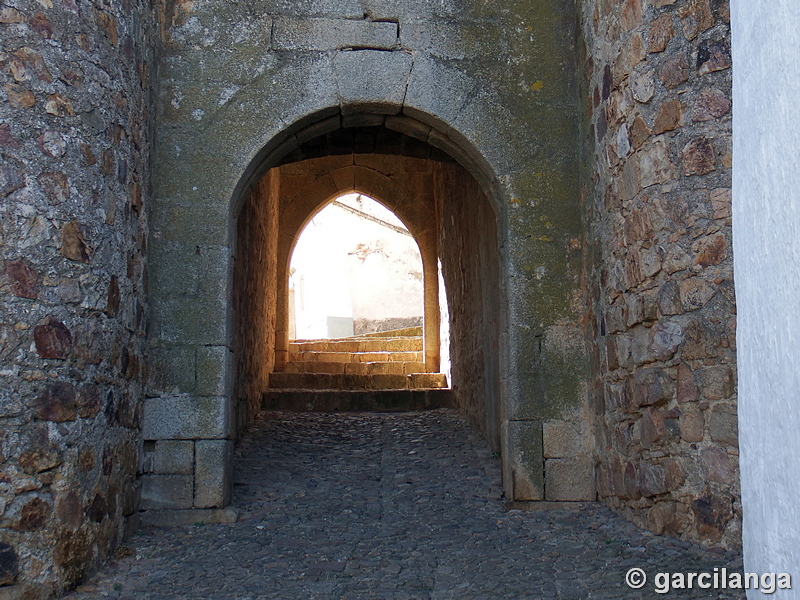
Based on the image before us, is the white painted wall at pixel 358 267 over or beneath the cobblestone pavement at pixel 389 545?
over

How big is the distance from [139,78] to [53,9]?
70 cm

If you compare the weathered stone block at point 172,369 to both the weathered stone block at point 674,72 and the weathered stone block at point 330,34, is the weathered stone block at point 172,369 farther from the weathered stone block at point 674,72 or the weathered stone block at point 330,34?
the weathered stone block at point 674,72

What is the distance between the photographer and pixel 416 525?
380 centimetres

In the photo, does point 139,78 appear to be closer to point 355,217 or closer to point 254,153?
point 254,153

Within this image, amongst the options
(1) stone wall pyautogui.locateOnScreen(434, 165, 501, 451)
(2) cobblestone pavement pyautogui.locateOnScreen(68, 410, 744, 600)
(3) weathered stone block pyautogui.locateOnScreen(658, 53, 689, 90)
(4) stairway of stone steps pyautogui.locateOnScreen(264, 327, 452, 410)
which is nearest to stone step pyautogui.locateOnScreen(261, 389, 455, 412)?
(4) stairway of stone steps pyautogui.locateOnScreen(264, 327, 452, 410)

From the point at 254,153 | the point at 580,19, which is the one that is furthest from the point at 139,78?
the point at 580,19

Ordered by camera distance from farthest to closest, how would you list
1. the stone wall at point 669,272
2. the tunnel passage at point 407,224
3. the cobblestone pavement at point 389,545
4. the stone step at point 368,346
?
the stone step at point 368,346 → the tunnel passage at point 407,224 → the stone wall at point 669,272 → the cobblestone pavement at point 389,545

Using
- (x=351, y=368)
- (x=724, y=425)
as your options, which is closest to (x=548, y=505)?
(x=724, y=425)

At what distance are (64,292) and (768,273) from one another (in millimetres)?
2366

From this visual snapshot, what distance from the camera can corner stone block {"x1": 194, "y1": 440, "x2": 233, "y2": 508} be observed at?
377 centimetres

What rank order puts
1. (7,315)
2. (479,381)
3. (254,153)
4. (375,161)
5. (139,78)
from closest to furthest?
(7,315) < (139,78) < (254,153) < (479,381) < (375,161)

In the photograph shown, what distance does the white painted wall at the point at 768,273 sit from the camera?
174 cm

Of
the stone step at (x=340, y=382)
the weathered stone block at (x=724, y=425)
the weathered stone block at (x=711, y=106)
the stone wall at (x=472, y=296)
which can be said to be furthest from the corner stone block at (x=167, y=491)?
the stone step at (x=340, y=382)

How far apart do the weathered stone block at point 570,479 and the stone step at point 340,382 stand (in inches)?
152
